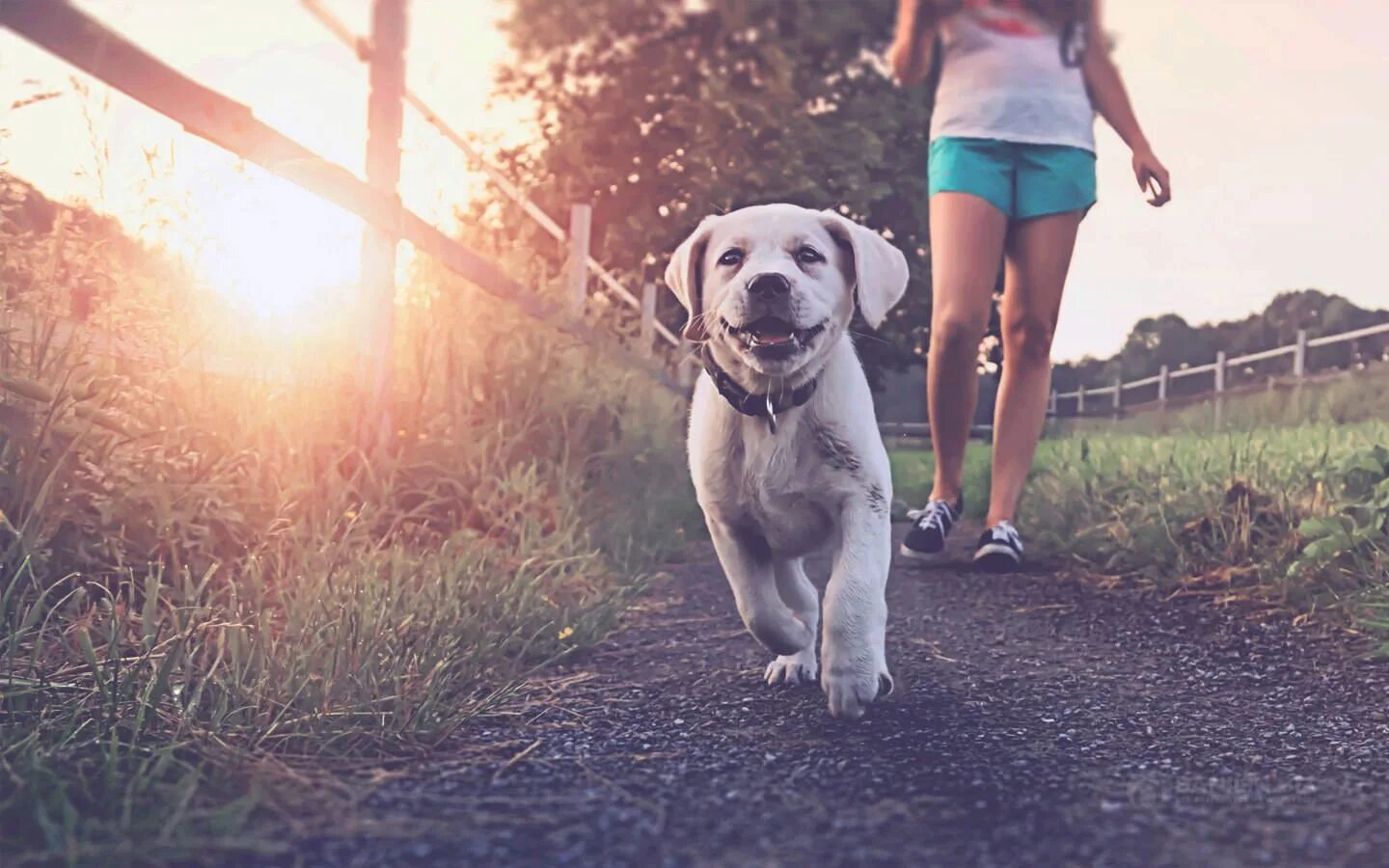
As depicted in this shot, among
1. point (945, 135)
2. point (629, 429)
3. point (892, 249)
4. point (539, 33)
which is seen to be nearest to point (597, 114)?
point (539, 33)

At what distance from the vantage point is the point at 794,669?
8.84 ft

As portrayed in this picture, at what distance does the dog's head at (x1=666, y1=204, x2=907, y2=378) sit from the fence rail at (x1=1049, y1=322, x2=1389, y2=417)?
10.7 m

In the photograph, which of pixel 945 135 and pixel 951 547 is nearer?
pixel 945 135

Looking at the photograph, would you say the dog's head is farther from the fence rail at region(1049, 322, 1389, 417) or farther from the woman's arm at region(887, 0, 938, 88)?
the fence rail at region(1049, 322, 1389, 417)

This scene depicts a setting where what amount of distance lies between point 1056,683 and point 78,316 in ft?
7.58

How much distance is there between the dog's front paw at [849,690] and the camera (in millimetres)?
2234

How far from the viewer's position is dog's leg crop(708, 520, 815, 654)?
2557mm

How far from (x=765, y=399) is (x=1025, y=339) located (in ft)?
6.65

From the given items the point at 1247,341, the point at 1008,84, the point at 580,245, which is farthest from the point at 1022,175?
the point at 1247,341

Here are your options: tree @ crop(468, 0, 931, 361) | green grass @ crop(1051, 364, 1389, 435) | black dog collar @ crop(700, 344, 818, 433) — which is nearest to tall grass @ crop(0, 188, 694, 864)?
black dog collar @ crop(700, 344, 818, 433)

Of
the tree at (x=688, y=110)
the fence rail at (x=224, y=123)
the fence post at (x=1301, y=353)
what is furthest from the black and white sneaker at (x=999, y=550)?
the fence post at (x=1301, y=353)

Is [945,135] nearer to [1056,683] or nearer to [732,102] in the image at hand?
[1056,683]

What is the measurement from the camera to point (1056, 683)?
2.63m

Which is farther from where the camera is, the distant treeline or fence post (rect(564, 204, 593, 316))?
the distant treeline
